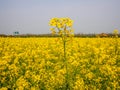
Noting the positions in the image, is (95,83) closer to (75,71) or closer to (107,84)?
(107,84)

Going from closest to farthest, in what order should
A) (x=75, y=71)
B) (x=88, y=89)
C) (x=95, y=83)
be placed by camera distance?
(x=88, y=89), (x=95, y=83), (x=75, y=71)

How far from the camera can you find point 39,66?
625 cm

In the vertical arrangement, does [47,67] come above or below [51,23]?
below

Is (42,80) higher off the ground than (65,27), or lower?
lower

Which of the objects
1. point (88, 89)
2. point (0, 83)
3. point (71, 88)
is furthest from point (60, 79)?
point (0, 83)

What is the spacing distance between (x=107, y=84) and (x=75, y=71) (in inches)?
43.4

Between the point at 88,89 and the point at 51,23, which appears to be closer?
the point at 88,89

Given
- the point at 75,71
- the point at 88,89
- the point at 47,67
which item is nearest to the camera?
the point at 88,89

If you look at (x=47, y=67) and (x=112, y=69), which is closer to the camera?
(x=112, y=69)

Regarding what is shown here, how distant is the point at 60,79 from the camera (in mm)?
4969

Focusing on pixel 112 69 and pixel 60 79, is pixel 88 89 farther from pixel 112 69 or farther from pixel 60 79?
pixel 112 69

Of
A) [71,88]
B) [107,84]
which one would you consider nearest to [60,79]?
[71,88]

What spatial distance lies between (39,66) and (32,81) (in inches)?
49.5

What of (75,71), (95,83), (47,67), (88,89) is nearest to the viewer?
(88,89)
